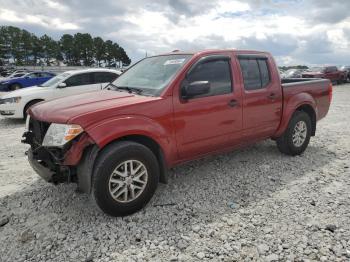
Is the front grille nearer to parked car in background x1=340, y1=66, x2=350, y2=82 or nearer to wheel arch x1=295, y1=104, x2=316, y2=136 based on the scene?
wheel arch x1=295, y1=104, x2=316, y2=136

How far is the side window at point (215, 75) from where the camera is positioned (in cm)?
399

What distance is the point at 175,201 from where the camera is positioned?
3.84 metres

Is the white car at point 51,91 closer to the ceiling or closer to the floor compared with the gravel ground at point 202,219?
closer to the ceiling

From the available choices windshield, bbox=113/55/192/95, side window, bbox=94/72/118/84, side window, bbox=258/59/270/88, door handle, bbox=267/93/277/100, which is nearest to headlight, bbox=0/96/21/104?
side window, bbox=94/72/118/84

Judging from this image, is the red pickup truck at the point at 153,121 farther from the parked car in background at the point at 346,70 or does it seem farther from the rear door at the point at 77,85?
the parked car in background at the point at 346,70

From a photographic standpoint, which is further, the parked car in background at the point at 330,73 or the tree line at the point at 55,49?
the tree line at the point at 55,49

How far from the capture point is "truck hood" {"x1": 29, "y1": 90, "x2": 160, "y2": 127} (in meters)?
3.16

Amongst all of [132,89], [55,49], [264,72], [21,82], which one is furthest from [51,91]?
[55,49]

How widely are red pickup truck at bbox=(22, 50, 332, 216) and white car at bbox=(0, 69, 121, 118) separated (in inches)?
202

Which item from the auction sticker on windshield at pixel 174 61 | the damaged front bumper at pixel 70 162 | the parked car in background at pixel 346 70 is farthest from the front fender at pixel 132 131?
the parked car in background at pixel 346 70

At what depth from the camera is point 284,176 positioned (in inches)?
180

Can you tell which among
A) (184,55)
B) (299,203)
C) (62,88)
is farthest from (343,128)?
(62,88)

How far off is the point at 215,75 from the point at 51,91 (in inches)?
254

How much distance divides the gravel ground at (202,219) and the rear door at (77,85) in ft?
14.6
